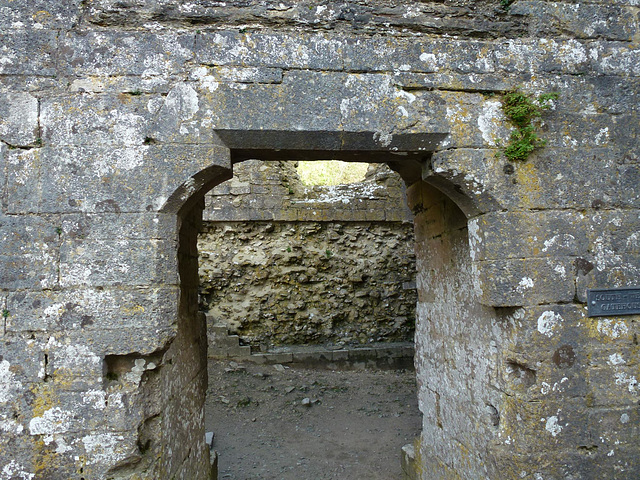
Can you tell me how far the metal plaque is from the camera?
2734mm

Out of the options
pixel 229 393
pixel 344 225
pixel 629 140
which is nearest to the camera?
pixel 629 140

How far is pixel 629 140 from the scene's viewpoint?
2881mm

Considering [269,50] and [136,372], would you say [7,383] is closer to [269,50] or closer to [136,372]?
[136,372]

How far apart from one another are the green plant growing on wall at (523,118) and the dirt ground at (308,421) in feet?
12.3

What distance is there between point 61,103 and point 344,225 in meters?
6.56

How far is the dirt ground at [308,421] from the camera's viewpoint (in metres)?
5.13

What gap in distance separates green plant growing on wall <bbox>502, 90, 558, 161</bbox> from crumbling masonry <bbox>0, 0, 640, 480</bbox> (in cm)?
5

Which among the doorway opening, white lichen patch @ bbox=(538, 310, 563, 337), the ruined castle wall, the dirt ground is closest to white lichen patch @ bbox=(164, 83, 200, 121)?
white lichen patch @ bbox=(538, 310, 563, 337)

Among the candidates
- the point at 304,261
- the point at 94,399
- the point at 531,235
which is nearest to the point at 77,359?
the point at 94,399

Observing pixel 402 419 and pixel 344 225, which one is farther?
pixel 344 225

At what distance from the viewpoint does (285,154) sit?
312cm

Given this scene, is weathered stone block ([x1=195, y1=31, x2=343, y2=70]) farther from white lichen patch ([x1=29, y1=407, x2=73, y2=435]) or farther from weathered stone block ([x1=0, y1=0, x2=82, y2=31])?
white lichen patch ([x1=29, y1=407, x2=73, y2=435])

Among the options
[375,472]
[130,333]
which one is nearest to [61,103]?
[130,333]

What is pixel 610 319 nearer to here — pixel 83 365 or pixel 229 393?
pixel 83 365
